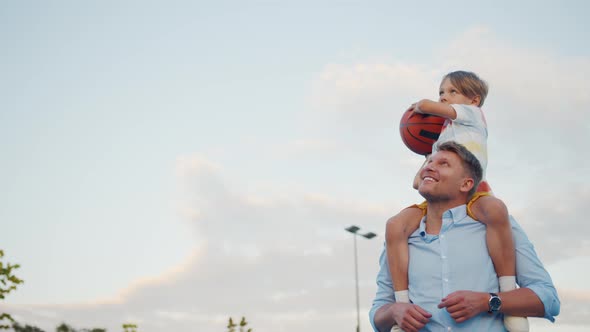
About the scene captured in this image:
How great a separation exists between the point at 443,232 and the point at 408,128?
60.9 inches

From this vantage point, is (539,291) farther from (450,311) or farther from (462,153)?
(462,153)

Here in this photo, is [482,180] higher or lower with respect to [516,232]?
higher

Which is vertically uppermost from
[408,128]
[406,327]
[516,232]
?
[408,128]

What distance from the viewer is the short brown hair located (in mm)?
4535

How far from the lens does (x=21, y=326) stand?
318 inches

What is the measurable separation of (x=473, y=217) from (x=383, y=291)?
785 mm

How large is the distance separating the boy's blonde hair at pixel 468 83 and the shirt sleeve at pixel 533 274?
2084 millimetres

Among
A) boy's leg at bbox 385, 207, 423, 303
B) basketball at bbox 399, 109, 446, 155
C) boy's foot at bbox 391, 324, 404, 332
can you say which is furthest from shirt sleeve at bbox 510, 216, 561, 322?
basketball at bbox 399, 109, 446, 155

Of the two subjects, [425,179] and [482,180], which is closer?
[425,179]

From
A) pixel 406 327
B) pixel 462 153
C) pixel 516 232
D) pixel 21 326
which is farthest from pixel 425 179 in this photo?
pixel 21 326

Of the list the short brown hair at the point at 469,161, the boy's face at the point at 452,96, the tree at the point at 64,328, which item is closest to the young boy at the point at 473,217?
the short brown hair at the point at 469,161

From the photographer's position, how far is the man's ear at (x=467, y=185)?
448cm

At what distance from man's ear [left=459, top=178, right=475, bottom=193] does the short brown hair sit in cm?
3

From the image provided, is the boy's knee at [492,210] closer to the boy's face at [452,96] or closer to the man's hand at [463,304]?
the man's hand at [463,304]
